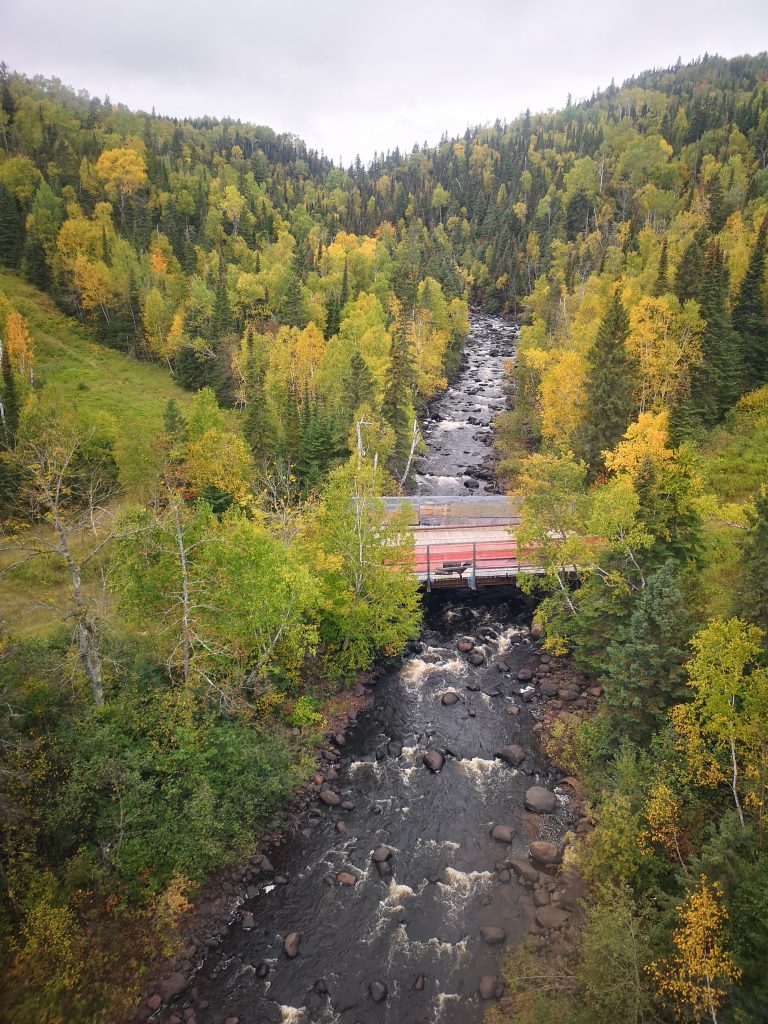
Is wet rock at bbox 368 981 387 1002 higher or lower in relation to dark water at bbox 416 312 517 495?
lower

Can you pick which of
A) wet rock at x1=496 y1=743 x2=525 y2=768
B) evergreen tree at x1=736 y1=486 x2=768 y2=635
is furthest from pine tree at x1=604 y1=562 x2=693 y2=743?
wet rock at x1=496 y1=743 x2=525 y2=768

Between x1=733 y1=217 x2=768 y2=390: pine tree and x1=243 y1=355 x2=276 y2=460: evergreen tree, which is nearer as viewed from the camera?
x1=243 y1=355 x2=276 y2=460: evergreen tree

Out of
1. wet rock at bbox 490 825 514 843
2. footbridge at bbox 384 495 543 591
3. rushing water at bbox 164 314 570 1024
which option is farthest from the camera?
footbridge at bbox 384 495 543 591

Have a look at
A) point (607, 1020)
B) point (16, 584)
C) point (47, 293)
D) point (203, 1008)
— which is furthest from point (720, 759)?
point (47, 293)

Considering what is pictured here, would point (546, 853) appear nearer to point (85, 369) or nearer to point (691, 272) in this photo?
point (691, 272)

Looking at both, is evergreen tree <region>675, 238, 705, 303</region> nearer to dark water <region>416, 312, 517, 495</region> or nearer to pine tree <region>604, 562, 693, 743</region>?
dark water <region>416, 312, 517, 495</region>

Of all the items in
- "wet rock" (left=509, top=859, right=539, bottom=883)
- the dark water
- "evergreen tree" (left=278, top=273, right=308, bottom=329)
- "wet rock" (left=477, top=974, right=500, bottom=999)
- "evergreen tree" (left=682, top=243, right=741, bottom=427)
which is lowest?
"wet rock" (left=477, top=974, right=500, bottom=999)

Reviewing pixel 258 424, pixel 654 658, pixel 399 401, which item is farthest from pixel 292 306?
pixel 654 658

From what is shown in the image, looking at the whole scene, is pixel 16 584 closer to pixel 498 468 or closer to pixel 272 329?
pixel 498 468
